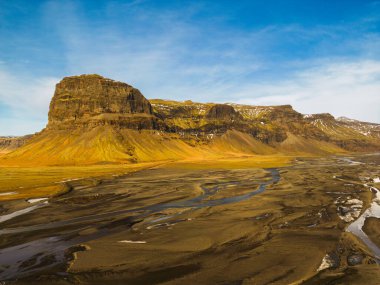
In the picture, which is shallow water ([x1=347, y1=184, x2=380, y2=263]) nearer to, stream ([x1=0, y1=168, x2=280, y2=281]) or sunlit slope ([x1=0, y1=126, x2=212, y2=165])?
stream ([x1=0, y1=168, x2=280, y2=281])

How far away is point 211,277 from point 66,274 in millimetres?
9231

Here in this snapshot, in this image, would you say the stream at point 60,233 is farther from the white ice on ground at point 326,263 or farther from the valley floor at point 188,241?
the white ice on ground at point 326,263

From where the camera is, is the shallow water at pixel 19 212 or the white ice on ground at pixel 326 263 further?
the shallow water at pixel 19 212

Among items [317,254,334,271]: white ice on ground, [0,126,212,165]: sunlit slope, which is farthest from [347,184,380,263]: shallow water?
[0,126,212,165]: sunlit slope

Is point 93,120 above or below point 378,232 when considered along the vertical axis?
above

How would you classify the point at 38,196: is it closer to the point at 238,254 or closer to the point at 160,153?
the point at 238,254

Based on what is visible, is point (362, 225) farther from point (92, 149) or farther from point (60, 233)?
point (92, 149)

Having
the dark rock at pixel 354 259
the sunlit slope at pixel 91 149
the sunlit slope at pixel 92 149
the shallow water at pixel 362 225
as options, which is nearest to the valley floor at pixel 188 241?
the dark rock at pixel 354 259

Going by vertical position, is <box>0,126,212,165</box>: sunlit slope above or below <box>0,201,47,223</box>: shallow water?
above

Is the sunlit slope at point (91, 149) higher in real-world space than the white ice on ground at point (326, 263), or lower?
higher

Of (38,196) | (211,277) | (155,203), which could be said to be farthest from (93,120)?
(211,277)

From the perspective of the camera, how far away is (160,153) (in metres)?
185

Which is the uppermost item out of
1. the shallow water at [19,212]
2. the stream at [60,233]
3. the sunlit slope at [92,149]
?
the sunlit slope at [92,149]

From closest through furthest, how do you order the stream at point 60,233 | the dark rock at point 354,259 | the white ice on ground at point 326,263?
1. the white ice on ground at point 326,263
2. the dark rock at point 354,259
3. the stream at point 60,233
